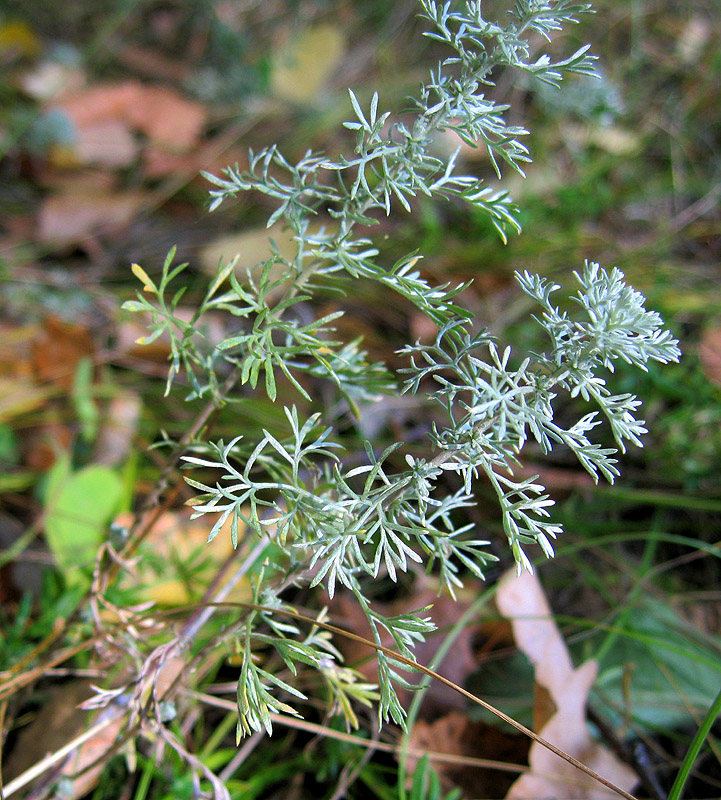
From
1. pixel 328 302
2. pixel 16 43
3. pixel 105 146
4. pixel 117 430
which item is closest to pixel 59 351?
pixel 117 430

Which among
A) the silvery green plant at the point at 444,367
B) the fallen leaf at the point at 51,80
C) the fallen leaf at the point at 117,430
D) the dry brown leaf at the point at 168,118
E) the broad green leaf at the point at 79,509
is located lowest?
the fallen leaf at the point at 117,430

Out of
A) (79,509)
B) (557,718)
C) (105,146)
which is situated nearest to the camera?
(557,718)

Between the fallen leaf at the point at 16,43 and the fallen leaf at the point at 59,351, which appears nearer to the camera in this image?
the fallen leaf at the point at 59,351

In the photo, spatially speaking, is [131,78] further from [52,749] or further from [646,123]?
[52,749]

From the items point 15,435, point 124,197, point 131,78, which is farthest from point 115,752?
point 131,78

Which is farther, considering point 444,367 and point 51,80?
point 51,80

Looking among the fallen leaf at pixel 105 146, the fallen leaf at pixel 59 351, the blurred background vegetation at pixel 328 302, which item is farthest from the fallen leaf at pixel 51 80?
the fallen leaf at pixel 59 351

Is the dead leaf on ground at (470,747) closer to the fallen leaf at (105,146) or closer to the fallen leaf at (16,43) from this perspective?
the fallen leaf at (105,146)

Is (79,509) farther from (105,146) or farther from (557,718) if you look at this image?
(105,146)
